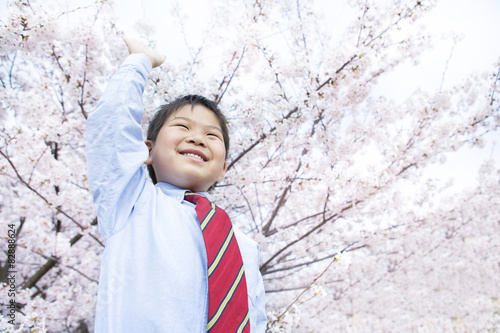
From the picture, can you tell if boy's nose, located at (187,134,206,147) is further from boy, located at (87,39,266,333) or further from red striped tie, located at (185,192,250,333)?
red striped tie, located at (185,192,250,333)

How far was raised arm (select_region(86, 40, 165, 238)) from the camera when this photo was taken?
35.1 inches

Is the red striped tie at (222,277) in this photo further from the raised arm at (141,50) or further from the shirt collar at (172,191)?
the raised arm at (141,50)

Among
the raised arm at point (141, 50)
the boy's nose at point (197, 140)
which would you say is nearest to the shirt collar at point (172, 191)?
the boy's nose at point (197, 140)

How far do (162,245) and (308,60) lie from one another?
3.02 meters

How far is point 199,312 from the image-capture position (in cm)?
89

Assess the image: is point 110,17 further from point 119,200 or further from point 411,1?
point 411,1

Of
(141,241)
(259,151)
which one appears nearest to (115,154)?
(141,241)

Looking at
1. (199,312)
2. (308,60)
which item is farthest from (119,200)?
(308,60)

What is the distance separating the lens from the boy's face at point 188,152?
3.84ft

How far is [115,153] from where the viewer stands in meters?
0.90

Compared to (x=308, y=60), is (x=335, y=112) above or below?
below

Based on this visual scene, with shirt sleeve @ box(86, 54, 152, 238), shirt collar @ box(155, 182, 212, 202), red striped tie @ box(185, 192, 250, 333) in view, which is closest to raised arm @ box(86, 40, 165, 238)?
shirt sleeve @ box(86, 54, 152, 238)

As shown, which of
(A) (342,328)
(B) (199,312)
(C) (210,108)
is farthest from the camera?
(A) (342,328)

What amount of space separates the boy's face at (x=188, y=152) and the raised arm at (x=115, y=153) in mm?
178
